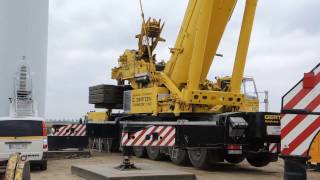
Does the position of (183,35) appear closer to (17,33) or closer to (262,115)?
(262,115)

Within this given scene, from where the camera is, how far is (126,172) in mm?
10180

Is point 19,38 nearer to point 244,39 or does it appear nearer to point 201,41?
point 201,41

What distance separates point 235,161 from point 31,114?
767 cm

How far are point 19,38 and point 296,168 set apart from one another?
47.0 feet

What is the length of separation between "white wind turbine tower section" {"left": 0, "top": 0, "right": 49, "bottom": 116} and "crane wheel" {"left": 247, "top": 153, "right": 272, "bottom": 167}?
846cm

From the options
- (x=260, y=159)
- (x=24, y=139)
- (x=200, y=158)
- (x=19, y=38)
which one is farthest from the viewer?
(x=19, y=38)

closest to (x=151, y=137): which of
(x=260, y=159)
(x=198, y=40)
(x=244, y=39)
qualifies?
(x=198, y=40)

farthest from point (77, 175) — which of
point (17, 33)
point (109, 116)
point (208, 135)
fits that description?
point (109, 116)

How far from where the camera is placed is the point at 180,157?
14844 millimetres

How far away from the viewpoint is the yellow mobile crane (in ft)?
42.2

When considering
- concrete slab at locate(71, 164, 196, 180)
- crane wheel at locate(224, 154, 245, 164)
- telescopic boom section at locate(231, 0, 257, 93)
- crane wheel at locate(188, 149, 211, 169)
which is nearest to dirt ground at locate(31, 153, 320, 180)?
crane wheel at locate(188, 149, 211, 169)

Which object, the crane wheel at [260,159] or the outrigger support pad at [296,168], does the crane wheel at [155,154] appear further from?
the outrigger support pad at [296,168]

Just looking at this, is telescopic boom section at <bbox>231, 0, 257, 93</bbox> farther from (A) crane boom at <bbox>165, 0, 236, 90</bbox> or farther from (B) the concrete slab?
(B) the concrete slab

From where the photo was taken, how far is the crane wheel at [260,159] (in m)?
13.8
